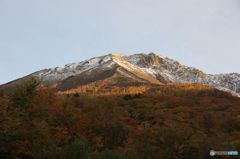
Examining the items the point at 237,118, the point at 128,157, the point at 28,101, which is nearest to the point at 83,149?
the point at 128,157

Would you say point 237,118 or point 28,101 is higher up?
point 28,101

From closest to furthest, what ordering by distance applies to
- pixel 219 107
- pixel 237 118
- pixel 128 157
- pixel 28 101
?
pixel 128 157 → pixel 28 101 → pixel 237 118 → pixel 219 107

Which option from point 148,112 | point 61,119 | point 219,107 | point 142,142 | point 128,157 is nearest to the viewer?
point 128,157

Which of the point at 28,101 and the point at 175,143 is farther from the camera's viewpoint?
the point at 28,101

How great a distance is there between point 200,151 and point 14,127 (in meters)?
19.7

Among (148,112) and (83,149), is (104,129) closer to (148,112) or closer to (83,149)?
(83,149)

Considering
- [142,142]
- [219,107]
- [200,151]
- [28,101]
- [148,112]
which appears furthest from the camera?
[219,107]

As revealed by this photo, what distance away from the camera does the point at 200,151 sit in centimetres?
3609

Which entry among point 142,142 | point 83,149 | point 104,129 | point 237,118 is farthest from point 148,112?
point 83,149

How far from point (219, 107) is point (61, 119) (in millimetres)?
82133

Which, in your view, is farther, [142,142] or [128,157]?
[142,142]

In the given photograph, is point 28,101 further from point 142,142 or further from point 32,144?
point 142,142

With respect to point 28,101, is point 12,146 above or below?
below

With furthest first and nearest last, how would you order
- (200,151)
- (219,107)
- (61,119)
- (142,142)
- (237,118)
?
(219,107)
(237,118)
(61,119)
(142,142)
(200,151)
